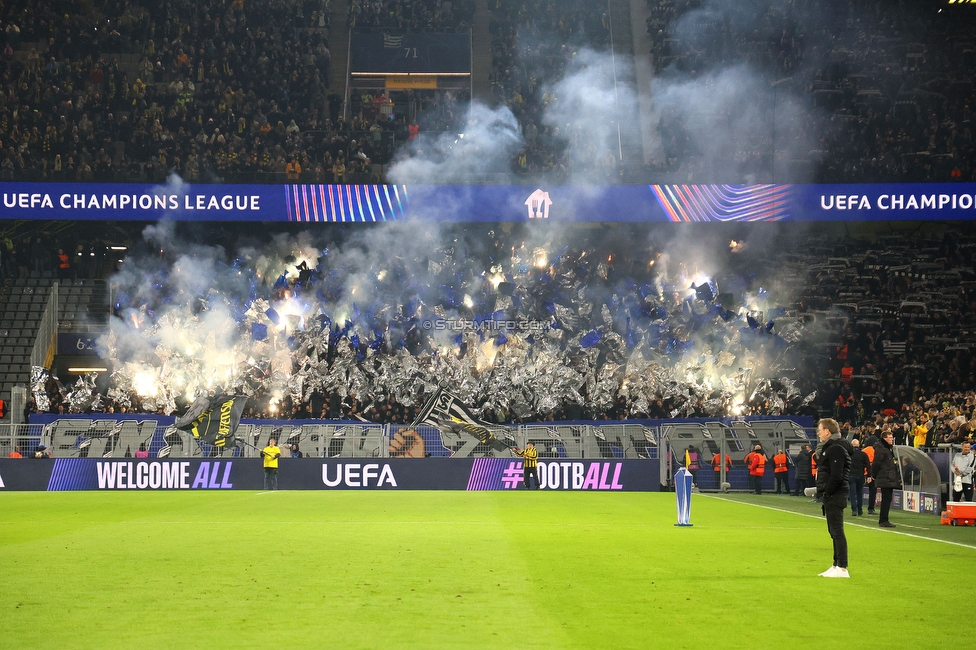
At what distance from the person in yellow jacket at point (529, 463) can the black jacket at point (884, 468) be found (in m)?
12.4

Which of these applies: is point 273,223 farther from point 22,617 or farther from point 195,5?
point 22,617

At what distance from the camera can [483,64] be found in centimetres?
4709

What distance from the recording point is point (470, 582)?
1073 cm

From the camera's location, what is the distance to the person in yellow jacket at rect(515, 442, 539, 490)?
1202 inches

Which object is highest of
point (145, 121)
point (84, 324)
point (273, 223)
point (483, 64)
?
point (483, 64)

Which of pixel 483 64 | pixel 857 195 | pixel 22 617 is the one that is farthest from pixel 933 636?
pixel 483 64

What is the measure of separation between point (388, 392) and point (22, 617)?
1145 inches

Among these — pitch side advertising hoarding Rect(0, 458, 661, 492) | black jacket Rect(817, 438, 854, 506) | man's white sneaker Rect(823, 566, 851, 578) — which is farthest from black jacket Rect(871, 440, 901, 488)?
pitch side advertising hoarding Rect(0, 458, 661, 492)

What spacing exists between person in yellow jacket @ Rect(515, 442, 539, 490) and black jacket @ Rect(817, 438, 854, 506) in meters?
19.9

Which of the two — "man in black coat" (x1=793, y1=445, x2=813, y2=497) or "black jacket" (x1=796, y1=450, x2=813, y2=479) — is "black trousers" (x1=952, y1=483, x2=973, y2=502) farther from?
"black jacket" (x1=796, y1=450, x2=813, y2=479)

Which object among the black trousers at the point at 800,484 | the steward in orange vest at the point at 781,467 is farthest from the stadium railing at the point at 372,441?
the black trousers at the point at 800,484

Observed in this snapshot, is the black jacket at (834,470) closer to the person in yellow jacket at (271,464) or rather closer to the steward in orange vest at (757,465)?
the person in yellow jacket at (271,464)

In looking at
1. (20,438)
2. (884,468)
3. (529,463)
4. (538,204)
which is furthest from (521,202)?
(884,468)

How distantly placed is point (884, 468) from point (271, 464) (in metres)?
16.4
